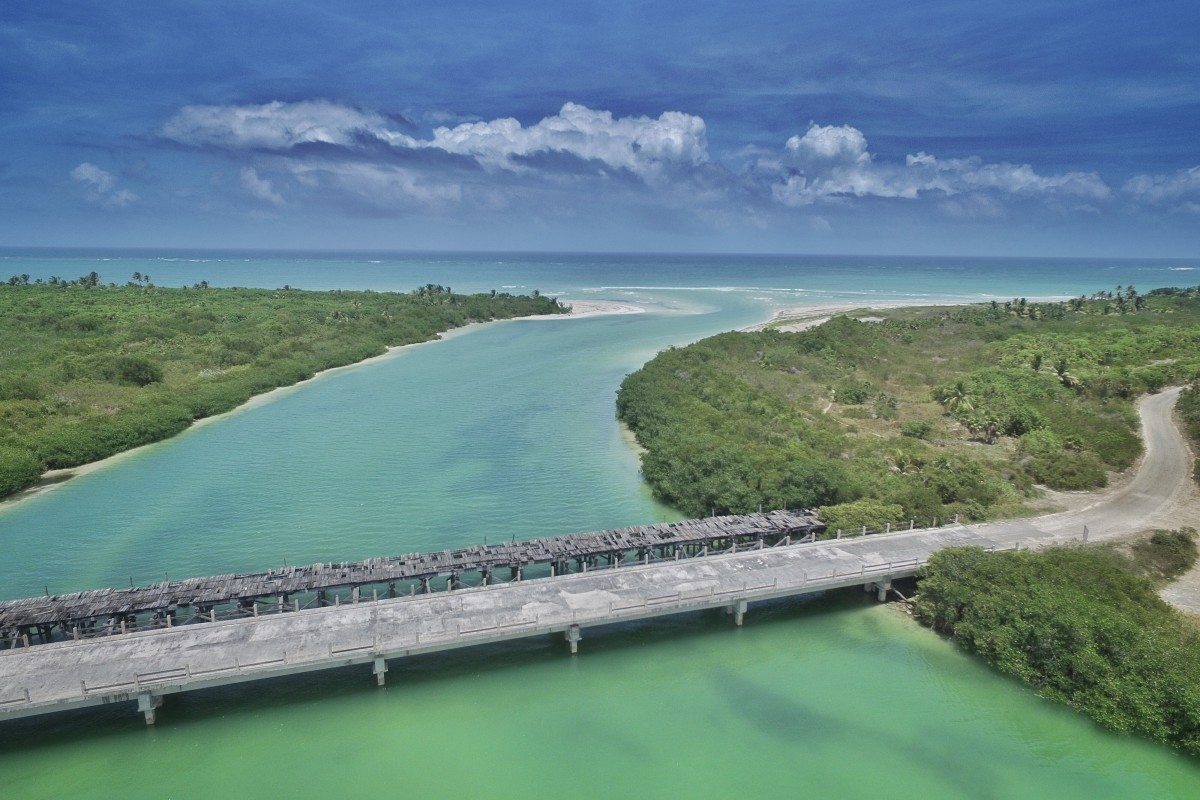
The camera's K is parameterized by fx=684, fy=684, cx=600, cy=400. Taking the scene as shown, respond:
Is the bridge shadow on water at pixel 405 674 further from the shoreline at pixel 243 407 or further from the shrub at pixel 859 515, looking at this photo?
the shoreline at pixel 243 407

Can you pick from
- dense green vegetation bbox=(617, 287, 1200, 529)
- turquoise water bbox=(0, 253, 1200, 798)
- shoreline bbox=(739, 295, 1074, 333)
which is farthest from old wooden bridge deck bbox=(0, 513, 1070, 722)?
shoreline bbox=(739, 295, 1074, 333)

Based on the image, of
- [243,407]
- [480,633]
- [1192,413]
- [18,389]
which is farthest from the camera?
[243,407]

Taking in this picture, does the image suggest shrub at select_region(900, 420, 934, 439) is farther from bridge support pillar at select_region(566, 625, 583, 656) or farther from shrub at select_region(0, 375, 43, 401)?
shrub at select_region(0, 375, 43, 401)

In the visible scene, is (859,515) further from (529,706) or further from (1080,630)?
(529,706)

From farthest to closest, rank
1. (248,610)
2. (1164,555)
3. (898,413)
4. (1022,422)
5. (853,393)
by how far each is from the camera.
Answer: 1. (853,393)
2. (898,413)
3. (1022,422)
4. (1164,555)
5. (248,610)

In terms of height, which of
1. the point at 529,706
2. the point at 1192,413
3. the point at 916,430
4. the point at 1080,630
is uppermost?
the point at 1192,413

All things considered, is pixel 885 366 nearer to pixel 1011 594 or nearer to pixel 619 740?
pixel 1011 594

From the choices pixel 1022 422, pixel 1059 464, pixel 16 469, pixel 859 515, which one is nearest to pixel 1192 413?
pixel 1022 422
